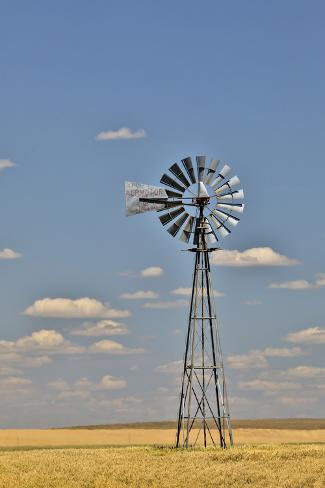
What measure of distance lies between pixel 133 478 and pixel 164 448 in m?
13.1

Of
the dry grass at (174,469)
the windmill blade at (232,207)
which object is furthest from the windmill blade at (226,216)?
the dry grass at (174,469)

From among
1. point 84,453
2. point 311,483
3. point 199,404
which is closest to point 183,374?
point 199,404

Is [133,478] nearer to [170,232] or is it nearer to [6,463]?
[6,463]

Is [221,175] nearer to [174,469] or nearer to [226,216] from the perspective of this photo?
[226,216]

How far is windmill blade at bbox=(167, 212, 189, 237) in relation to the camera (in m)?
61.4

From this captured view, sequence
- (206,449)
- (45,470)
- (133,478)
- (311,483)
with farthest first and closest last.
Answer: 1. (206,449)
2. (45,470)
3. (133,478)
4. (311,483)

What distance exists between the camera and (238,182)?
61875 mm

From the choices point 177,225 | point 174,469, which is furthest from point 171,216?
point 174,469

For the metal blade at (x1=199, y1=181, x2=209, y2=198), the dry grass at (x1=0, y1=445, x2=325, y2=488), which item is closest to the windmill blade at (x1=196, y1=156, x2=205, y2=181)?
the metal blade at (x1=199, y1=181, x2=209, y2=198)

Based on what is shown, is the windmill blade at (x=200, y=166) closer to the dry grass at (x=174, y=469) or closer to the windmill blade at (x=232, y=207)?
the windmill blade at (x=232, y=207)

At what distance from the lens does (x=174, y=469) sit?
5294 centimetres

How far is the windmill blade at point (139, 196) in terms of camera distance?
60.5 metres

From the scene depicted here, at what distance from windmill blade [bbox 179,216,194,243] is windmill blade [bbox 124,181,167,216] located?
174 cm

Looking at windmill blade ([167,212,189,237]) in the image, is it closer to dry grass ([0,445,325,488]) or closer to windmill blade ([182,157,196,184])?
windmill blade ([182,157,196,184])
